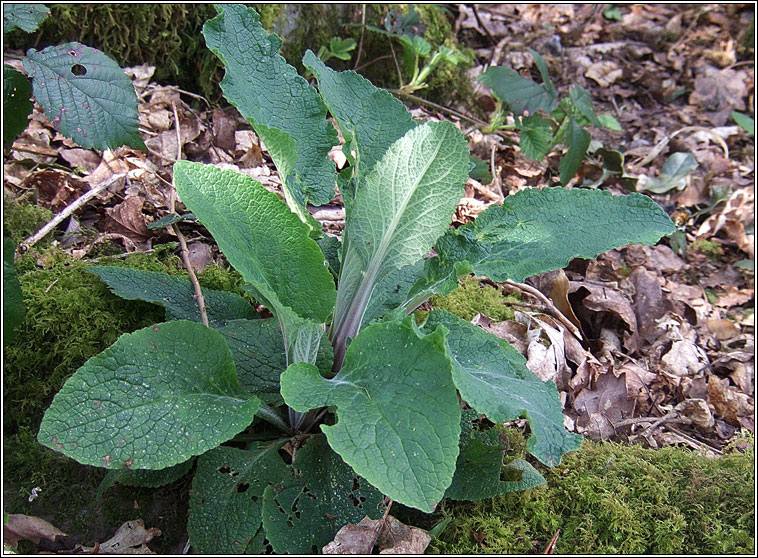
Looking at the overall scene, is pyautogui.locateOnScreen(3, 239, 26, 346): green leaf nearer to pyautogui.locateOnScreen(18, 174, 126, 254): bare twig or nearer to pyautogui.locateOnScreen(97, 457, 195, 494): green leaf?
pyautogui.locateOnScreen(97, 457, 195, 494): green leaf

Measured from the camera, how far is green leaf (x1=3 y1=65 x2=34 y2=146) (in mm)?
1670

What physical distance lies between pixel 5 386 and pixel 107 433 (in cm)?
66

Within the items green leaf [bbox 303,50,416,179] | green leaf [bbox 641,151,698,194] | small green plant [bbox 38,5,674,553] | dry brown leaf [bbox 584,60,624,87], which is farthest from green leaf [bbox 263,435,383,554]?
dry brown leaf [bbox 584,60,624,87]

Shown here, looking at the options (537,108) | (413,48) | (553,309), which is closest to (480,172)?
(537,108)

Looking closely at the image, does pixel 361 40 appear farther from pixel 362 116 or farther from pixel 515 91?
pixel 362 116

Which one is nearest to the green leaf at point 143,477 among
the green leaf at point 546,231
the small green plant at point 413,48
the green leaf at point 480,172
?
the green leaf at point 546,231

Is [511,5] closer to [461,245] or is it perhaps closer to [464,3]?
[464,3]

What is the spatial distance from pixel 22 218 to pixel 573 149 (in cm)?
267

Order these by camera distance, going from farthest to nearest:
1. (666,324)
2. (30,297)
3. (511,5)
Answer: (511,5) < (666,324) < (30,297)

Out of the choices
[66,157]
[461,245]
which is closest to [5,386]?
[66,157]

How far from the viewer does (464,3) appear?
4691 mm

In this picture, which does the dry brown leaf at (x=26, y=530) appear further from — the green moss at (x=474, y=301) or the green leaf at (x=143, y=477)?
the green moss at (x=474, y=301)

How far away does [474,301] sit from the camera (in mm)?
2461

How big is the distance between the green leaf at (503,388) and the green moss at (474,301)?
23.4 inches
